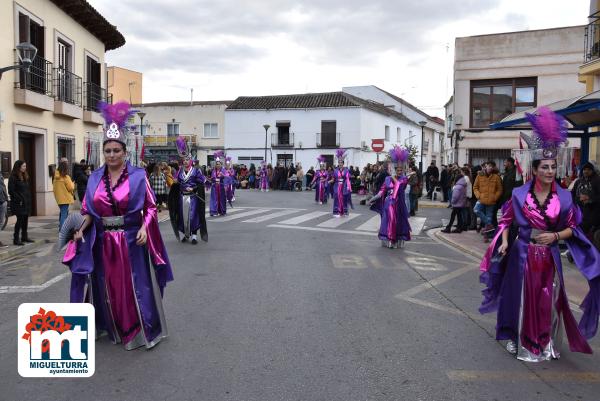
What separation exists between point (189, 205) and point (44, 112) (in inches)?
325

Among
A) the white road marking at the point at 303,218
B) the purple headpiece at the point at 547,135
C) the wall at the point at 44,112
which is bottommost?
the white road marking at the point at 303,218

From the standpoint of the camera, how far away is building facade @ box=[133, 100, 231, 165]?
2021 inches

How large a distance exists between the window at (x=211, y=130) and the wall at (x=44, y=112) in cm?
2949

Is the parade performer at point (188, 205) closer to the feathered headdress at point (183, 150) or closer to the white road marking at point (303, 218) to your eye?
the feathered headdress at point (183, 150)

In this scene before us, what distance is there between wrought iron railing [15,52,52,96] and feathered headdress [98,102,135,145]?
11.6 meters

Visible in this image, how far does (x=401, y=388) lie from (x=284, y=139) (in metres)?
44.8

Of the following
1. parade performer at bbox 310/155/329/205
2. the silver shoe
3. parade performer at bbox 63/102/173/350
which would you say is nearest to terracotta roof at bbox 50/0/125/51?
parade performer at bbox 310/155/329/205

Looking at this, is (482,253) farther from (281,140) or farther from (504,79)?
(281,140)

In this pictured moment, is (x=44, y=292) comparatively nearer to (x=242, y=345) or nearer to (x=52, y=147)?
(x=242, y=345)

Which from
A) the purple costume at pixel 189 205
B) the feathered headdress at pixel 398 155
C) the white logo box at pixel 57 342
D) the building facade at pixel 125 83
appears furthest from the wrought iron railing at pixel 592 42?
the building facade at pixel 125 83

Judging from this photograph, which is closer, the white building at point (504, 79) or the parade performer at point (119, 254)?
the parade performer at point (119, 254)

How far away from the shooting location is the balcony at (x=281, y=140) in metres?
47.9

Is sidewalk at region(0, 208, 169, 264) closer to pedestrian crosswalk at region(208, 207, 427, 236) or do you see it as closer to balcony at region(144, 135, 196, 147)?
pedestrian crosswalk at region(208, 207, 427, 236)

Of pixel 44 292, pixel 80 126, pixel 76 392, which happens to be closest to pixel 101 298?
pixel 76 392
